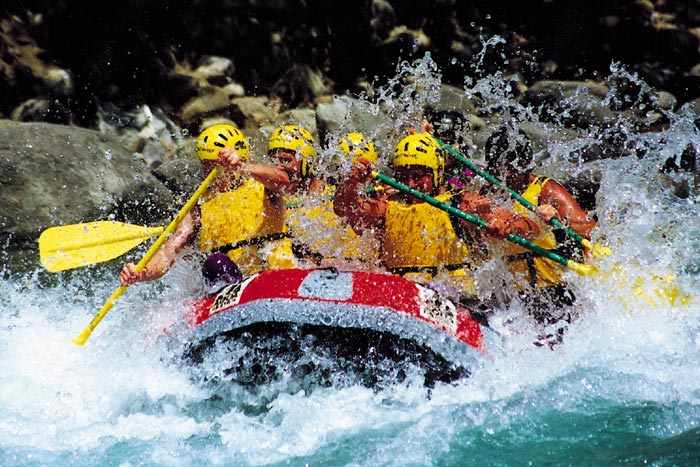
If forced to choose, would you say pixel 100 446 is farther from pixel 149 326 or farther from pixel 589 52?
pixel 589 52

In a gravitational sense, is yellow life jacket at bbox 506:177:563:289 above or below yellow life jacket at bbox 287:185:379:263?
below

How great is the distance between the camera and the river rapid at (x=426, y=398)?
3.25m

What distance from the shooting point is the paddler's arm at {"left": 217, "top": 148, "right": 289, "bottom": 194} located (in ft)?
13.6

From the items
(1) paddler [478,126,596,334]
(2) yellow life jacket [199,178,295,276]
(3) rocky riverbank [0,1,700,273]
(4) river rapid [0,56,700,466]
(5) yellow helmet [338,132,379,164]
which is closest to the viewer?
(4) river rapid [0,56,700,466]

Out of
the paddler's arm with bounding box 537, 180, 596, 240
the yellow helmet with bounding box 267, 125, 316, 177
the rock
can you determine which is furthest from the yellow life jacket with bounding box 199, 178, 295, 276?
the rock

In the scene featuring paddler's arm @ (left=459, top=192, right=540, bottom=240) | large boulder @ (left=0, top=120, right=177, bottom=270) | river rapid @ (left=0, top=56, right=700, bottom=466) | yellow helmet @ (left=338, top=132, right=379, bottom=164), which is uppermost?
large boulder @ (left=0, top=120, right=177, bottom=270)

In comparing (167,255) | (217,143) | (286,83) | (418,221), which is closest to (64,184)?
(167,255)

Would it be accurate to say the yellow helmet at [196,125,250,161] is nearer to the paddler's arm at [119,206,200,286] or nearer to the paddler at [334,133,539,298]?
the paddler's arm at [119,206,200,286]

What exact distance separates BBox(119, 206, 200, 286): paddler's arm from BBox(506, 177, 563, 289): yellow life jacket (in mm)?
2073

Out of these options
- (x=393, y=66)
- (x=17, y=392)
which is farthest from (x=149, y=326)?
(x=393, y=66)

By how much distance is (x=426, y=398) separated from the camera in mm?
3619

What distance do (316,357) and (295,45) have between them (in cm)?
849

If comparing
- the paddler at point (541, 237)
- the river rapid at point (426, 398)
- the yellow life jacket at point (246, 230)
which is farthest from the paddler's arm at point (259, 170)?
the paddler at point (541, 237)

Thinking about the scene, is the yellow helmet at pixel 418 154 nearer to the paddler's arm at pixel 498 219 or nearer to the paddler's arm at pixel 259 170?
the paddler's arm at pixel 498 219
